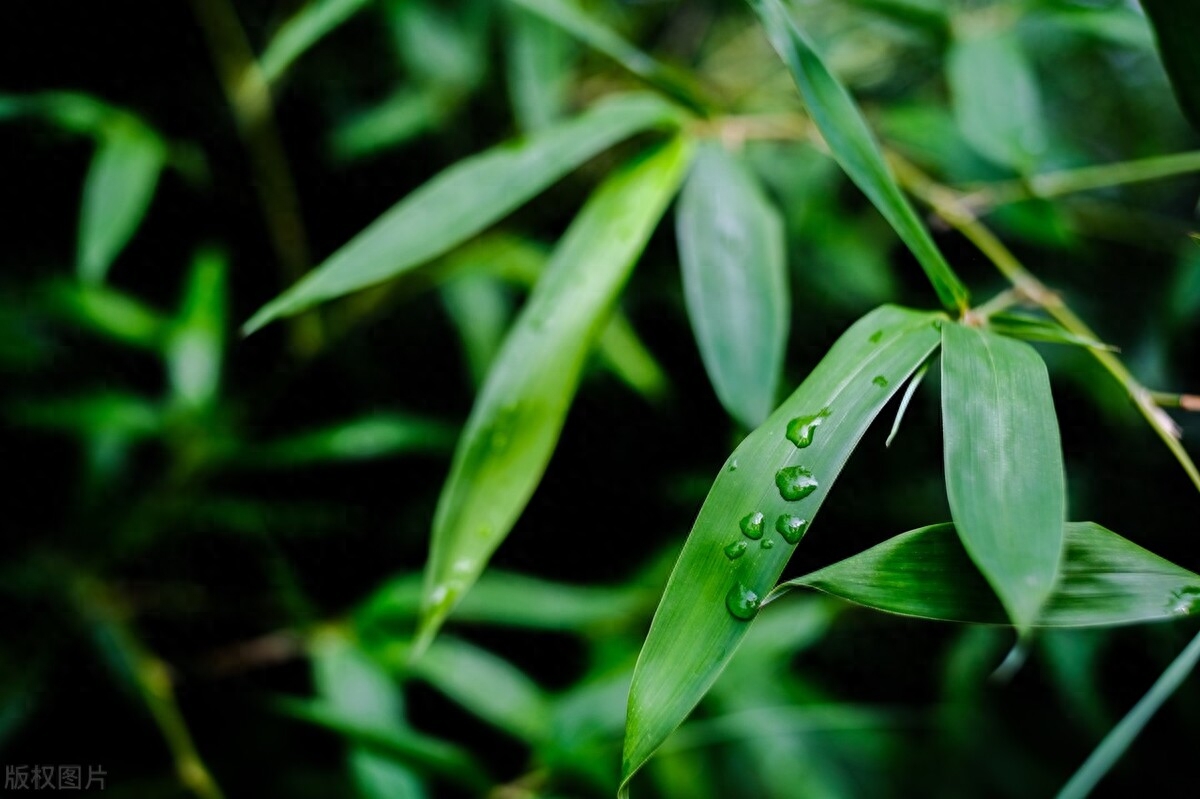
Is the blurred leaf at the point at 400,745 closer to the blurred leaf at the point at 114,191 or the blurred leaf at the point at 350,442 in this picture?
the blurred leaf at the point at 350,442

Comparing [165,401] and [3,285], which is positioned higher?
[3,285]

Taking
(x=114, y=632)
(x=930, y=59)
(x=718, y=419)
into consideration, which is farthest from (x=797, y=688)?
(x=930, y=59)

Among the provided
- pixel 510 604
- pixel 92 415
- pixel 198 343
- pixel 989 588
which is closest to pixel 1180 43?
pixel 989 588

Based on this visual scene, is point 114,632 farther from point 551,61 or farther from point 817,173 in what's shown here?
point 817,173

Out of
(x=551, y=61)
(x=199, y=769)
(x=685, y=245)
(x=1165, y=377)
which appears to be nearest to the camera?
(x=685, y=245)

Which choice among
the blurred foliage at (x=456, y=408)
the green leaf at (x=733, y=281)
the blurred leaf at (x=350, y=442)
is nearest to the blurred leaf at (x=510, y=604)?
the blurred foliage at (x=456, y=408)

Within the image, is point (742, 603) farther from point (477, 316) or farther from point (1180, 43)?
point (477, 316)
